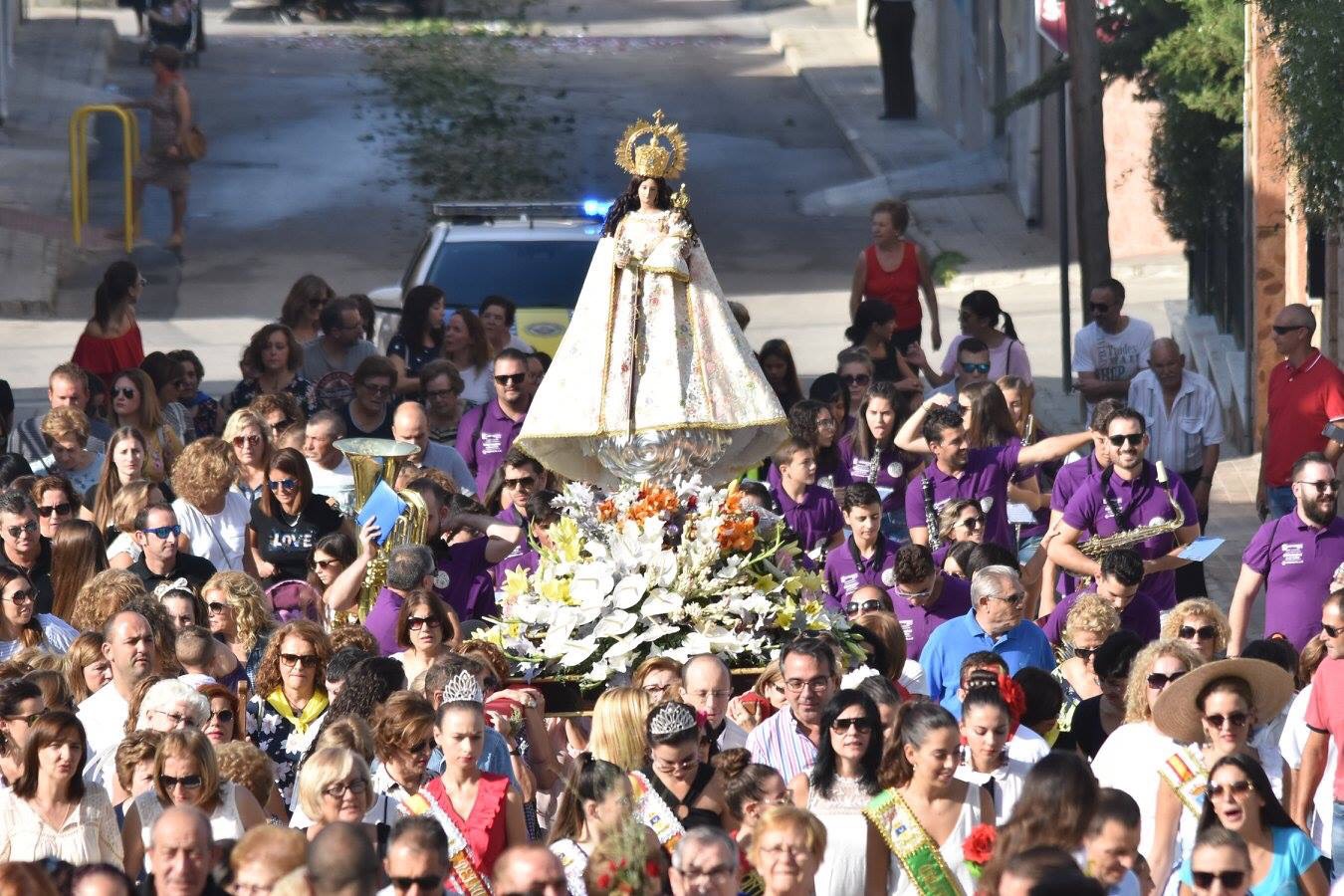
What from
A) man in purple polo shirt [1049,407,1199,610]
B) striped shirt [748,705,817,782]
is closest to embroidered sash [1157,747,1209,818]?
striped shirt [748,705,817,782]

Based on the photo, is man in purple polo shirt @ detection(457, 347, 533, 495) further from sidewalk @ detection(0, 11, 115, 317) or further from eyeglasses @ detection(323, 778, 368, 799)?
sidewalk @ detection(0, 11, 115, 317)

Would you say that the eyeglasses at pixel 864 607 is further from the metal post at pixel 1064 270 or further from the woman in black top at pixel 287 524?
the metal post at pixel 1064 270

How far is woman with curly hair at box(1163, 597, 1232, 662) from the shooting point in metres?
10.9

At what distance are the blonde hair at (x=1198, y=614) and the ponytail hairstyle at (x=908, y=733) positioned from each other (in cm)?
217

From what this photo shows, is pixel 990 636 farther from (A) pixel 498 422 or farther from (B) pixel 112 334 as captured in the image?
(B) pixel 112 334

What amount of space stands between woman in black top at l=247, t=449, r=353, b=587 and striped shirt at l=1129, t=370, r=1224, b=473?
4.74 meters

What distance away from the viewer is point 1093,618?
37.1 feet

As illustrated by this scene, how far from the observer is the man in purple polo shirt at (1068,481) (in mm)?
13203

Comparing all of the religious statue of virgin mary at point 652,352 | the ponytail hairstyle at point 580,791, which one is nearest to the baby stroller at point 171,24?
the religious statue of virgin mary at point 652,352

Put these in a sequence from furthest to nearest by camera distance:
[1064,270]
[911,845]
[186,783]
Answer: [1064,270]
[186,783]
[911,845]

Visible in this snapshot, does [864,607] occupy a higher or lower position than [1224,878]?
higher

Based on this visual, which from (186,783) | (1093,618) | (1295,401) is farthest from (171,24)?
(186,783)

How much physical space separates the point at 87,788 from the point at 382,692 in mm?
1258

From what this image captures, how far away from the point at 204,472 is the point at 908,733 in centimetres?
497
